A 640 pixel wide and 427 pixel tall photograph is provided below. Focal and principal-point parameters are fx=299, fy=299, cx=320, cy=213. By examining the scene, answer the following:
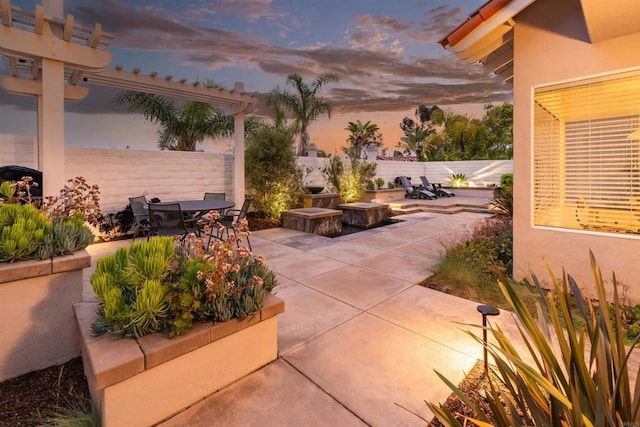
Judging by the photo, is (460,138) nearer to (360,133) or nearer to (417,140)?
(417,140)

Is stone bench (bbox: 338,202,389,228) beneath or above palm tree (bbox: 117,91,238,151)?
beneath

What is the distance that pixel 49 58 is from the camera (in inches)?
193

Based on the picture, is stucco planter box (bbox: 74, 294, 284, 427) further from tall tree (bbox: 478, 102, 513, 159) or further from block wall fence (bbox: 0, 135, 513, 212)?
tall tree (bbox: 478, 102, 513, 159)

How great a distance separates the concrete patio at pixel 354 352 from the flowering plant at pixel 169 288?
0.54 metres

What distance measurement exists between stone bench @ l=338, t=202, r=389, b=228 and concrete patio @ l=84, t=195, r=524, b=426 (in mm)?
4337

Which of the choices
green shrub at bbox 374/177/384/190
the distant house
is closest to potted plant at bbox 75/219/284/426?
the distant house

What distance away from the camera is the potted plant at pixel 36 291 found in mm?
2082

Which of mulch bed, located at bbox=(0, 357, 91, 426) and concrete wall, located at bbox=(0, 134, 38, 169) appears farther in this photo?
concrete wall, located at bbox=(0, 134, 38, 169)

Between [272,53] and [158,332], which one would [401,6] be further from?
[158,332]

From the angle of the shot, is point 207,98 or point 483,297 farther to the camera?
point 207,98

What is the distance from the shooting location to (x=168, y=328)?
192 cm

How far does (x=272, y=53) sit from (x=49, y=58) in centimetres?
1559

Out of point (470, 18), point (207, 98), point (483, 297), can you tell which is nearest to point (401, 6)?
point (207, 98)

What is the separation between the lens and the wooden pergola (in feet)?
15.2
